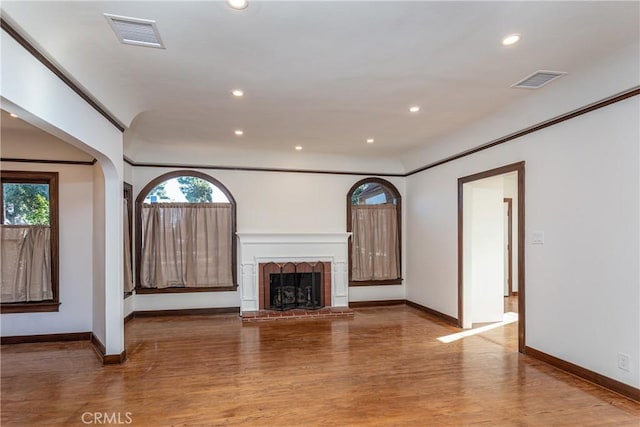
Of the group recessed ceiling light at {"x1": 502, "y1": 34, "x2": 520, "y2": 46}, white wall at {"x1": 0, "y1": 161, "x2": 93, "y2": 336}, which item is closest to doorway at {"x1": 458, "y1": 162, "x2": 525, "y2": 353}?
recessed ceiling light at {"x1": 502, "y1": 34, "x2": 520, "y2": 46}

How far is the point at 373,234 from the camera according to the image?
6.98 m

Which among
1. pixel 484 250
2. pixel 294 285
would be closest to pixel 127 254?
pixel 294 285

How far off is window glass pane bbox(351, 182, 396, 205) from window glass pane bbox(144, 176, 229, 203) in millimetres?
2523

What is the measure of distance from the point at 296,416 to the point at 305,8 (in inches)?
117

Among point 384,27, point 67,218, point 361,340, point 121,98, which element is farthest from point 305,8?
point 67,218

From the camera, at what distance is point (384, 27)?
2525mm

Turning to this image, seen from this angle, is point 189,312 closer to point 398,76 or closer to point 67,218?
point 67,218

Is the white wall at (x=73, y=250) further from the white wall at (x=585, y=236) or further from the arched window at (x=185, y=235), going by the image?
the white wall at (x=585, y=236)

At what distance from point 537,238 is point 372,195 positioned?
3.49 metres

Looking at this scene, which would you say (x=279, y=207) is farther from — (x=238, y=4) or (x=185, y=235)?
(x=238, y=4)

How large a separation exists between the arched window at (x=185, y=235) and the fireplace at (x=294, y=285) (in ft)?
2.12

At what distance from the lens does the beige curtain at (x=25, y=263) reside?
15.2 feet

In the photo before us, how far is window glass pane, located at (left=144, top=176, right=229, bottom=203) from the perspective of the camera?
619 cm

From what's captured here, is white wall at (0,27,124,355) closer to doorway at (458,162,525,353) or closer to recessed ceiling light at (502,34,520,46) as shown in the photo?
recessed ceiling light at (502,34,520,46)
